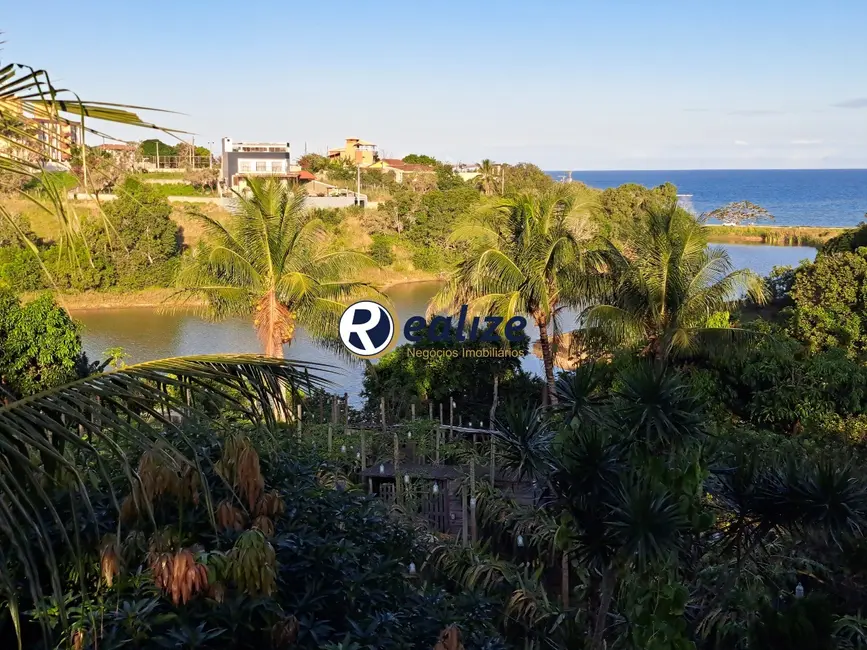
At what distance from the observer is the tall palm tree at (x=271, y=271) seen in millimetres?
12859

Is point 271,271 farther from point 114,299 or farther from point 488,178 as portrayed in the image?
point 488,178

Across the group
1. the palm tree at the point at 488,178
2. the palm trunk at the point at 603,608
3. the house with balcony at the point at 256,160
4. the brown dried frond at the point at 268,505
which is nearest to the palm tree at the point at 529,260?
the palm trunk at the point at 603,608

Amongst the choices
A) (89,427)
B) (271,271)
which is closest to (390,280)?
(271,271)

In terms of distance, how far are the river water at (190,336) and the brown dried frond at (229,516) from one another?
37.6 feet

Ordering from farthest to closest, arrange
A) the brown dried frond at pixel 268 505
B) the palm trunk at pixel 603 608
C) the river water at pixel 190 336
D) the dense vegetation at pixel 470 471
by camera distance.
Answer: the river water at pixel 190 336, the palm trunk at pixel 603 608, the brown dried frond at pixel 268 505, the dense vegetation at pixel 470 471

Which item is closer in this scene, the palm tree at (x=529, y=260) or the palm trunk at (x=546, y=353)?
the palm tree at (x=529, y=260)

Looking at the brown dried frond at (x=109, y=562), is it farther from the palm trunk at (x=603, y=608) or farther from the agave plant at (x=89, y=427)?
the palm trunk at (x=603, y=608)

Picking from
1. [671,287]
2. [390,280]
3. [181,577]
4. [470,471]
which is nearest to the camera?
[181,577]

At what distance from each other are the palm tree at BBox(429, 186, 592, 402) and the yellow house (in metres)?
50.6

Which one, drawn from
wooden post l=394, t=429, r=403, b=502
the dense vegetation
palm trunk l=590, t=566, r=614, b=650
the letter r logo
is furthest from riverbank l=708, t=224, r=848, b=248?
palm trunk l=590, t=566, r=614, b=650

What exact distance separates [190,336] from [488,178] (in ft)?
85.7

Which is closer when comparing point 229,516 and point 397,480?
point 229,516

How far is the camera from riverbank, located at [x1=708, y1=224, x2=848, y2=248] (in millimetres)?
46938

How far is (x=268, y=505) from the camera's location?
12.2ft
